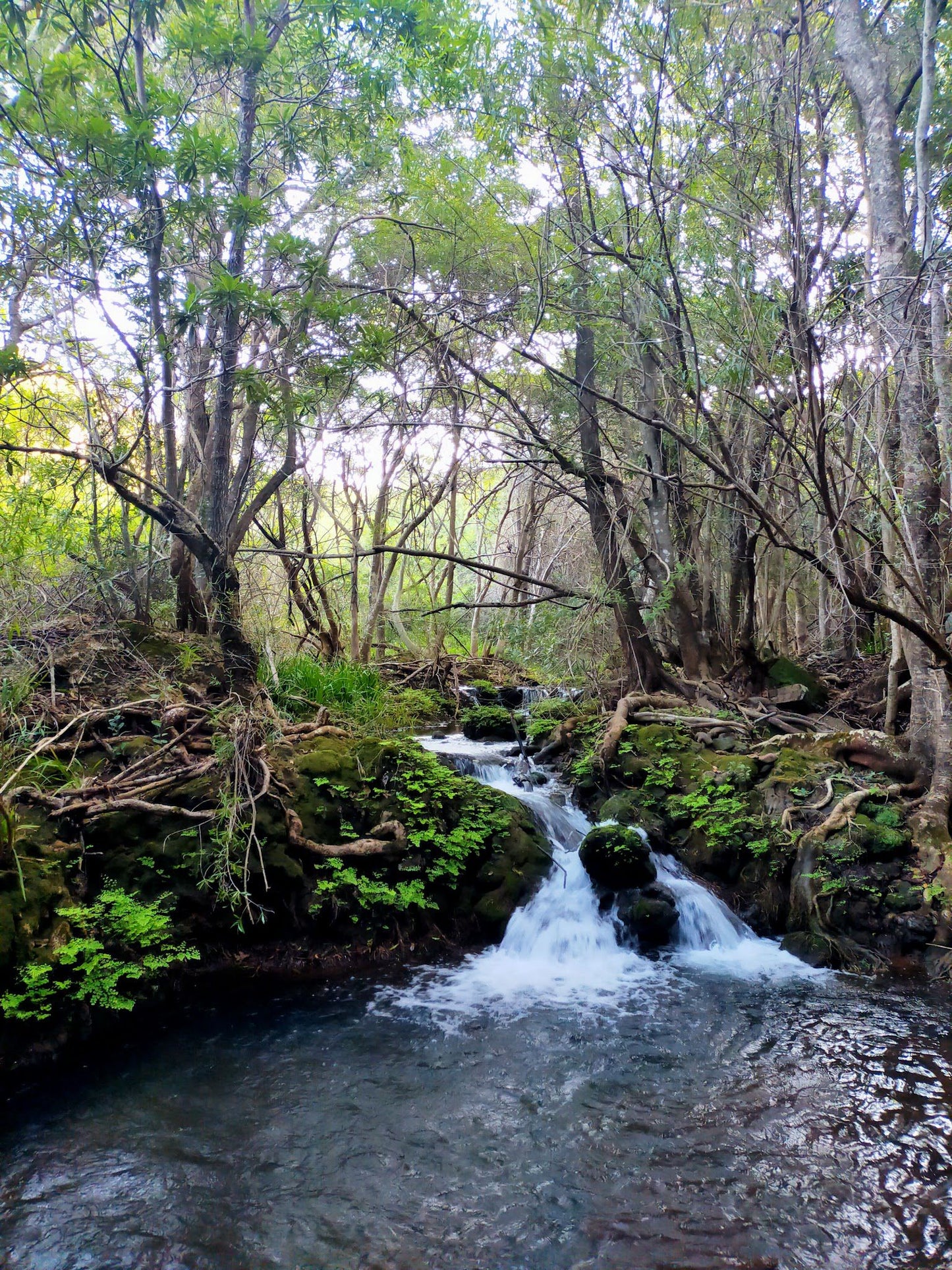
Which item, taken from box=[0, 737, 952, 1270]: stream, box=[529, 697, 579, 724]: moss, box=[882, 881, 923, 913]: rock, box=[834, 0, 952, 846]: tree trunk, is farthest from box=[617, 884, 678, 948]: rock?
box=[529, 697, 579, 724]: moss

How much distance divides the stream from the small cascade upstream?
0.15ft

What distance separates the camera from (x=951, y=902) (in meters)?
5.20

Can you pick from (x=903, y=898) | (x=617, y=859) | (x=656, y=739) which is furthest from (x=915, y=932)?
(x=656, y=739)

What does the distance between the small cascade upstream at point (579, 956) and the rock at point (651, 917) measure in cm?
10

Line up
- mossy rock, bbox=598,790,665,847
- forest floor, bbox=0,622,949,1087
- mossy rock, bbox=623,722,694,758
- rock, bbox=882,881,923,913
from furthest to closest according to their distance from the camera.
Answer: mossy rock, bbox=623,722,694,758
mossy rock, bbox=598,790,665,847
rock, bbox=882,881,923,913
forest floor, bbox=0,622,949,1087

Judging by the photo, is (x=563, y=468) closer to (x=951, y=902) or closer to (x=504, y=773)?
(x=504, y=773)

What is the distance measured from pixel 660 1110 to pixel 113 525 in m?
7.01

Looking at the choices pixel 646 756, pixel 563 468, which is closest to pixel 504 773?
pixel 646 756

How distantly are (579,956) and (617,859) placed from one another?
0.88m

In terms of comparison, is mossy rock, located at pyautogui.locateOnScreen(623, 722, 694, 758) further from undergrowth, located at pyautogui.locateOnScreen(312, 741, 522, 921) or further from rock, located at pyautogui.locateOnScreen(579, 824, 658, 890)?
undergrowth, located at pyautogui.locateOnScreen(312, 741, 522, 921)

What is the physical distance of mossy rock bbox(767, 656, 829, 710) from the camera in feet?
29.8

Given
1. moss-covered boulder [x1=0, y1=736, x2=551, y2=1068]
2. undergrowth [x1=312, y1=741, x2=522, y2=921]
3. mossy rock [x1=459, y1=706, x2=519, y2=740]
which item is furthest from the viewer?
mossy rock [x1=459, y1=706, x2=519, y2=740]

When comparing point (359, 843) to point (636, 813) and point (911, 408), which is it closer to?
point (636, 813)

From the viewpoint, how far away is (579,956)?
5684mm
